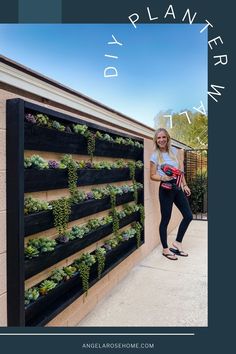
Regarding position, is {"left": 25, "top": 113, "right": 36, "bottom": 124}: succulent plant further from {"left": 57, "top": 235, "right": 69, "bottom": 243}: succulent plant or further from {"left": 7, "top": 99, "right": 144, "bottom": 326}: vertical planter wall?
{"left": 57, "top": 235, "right": 69, "bottom": 243}: succulent plant

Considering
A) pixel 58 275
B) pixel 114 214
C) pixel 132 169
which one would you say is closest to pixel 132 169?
pixel 132 169

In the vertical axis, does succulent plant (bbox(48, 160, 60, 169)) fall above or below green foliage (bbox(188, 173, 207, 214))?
above

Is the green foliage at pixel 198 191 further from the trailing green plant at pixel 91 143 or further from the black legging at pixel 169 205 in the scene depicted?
the trailing green plant at pixel 91 143

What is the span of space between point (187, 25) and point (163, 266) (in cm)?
197

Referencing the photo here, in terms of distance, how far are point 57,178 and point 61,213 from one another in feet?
0.59

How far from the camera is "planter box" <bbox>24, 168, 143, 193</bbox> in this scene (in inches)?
50.2

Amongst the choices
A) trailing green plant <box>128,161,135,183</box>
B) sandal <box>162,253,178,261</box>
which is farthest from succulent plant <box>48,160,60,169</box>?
sandal <box>162,253,178,261</box>

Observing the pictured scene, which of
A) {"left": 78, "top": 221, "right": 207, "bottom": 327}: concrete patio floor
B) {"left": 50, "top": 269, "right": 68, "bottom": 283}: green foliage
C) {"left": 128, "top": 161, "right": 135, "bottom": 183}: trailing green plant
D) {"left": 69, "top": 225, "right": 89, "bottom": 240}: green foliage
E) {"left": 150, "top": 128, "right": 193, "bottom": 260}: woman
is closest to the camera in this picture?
{"left": 50, "top": 269, "right": 68, "bottom": 283}: green foliage

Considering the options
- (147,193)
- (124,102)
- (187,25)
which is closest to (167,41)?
(187,25)

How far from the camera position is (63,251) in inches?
59.6

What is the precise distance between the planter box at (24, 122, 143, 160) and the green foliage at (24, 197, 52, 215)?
0.23 m

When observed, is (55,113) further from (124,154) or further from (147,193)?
(147,193)

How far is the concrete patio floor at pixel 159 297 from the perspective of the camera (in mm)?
1723

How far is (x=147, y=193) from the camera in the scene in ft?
9.93
